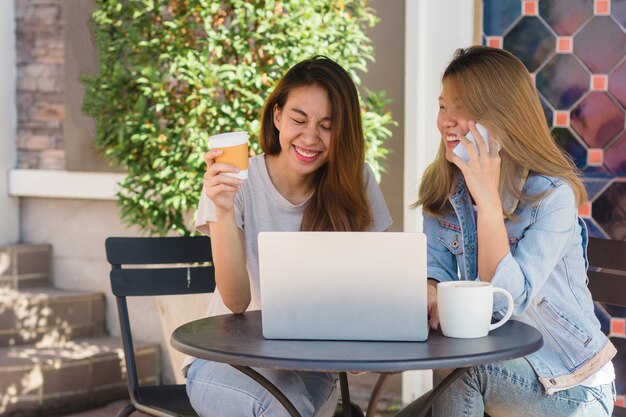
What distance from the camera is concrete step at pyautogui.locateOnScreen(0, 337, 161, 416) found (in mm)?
4344

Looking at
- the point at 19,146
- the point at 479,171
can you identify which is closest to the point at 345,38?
the point at 479,171

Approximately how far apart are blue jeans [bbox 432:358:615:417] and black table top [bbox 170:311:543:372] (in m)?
0.10

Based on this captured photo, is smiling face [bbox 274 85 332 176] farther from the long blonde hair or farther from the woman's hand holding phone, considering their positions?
the woman's hand holding phone

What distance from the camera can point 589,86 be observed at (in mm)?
3803

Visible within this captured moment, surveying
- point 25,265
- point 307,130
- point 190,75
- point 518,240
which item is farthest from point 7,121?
point 518,240

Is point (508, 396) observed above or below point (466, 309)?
below

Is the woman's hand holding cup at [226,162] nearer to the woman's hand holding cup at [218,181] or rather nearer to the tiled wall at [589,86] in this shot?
the woman's hand holding cup at [218,181]

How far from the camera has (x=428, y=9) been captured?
4.08 m

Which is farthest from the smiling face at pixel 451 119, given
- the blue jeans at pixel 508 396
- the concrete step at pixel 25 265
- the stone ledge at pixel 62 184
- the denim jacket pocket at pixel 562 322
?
the concrete step at pixel 25 265

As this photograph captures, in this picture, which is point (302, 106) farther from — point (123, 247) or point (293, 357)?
point (293, 357)

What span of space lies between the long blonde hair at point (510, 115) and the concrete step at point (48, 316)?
10.3 ft

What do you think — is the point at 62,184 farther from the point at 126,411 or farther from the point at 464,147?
the point at 464,147

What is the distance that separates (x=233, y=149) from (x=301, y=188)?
2.08 ft

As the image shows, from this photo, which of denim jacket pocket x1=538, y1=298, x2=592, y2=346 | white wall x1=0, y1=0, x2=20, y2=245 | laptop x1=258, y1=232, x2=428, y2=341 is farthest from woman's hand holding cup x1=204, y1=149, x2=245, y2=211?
white wall x1=0, y1=0, x2=20, y2=245
